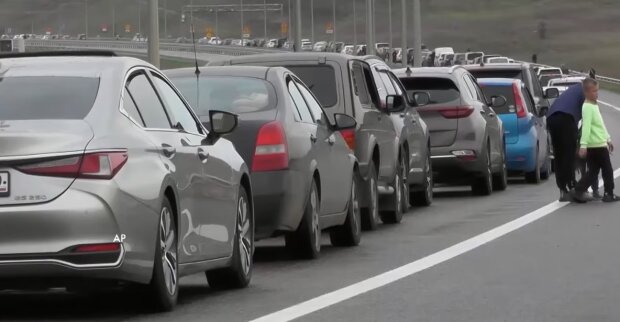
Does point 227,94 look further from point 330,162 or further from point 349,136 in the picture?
point 349,136

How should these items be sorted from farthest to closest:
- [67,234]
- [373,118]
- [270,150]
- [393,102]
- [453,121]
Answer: [453,121] < [393,102] < [373,118] < [270,150] < [67,234]

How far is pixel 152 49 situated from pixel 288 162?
12.7 metres

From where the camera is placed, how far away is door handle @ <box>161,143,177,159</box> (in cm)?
1114

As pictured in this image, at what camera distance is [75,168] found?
1026 centimetres

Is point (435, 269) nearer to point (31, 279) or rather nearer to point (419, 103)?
point (31, 279)

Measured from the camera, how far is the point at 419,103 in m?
23.9

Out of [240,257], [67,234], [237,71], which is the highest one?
[237,71]

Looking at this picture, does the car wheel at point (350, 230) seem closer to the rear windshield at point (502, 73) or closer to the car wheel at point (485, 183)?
the car wheel at point (485, 183)

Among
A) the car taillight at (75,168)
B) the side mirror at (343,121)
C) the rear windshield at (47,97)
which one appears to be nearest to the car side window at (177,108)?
the rear windshield at (47,97)

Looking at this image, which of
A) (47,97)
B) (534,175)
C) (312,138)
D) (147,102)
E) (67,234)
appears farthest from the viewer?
(534,175)

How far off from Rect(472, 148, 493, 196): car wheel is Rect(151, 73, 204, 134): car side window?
550 inches

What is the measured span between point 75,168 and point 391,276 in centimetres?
384

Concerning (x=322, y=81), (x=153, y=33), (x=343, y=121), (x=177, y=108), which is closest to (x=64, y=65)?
(x=177, y=108)

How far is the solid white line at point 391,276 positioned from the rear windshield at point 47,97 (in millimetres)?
1573
